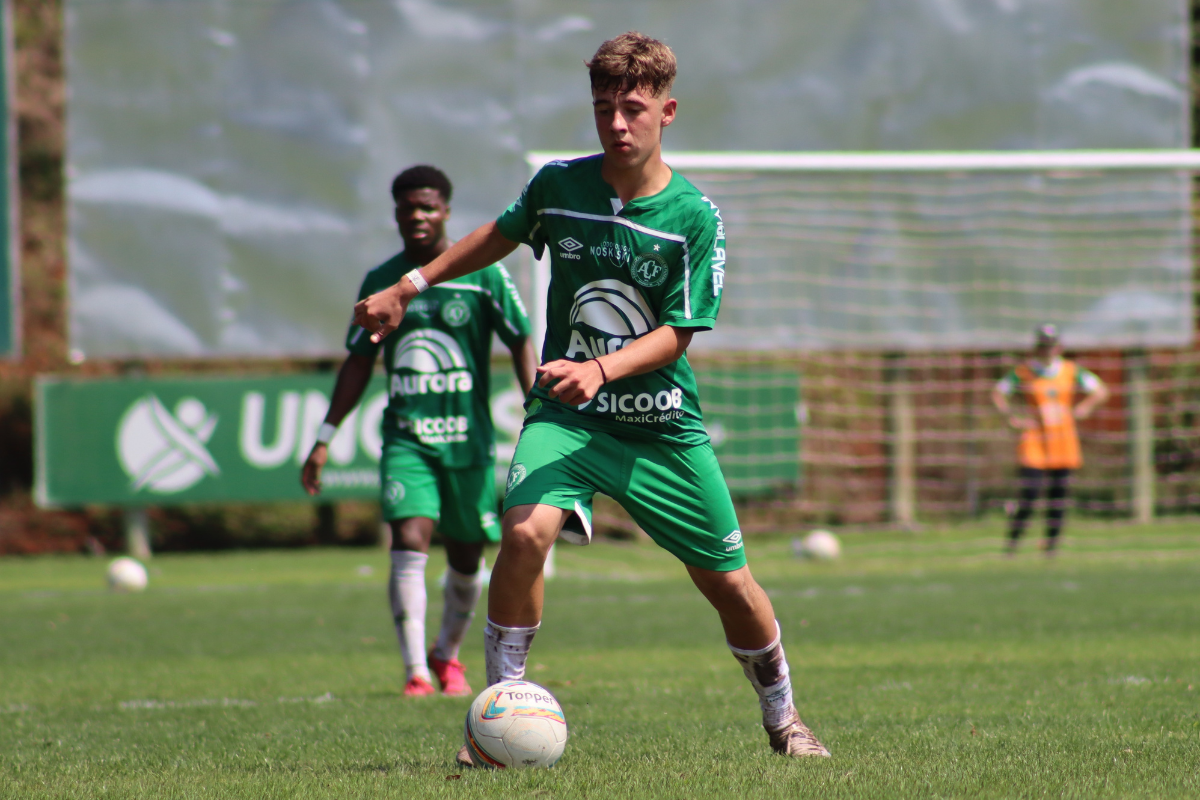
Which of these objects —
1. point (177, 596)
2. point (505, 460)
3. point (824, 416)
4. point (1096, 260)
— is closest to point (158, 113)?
point (505, 460)

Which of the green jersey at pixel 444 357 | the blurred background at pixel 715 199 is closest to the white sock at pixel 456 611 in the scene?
the green jersey at pixel 444 357

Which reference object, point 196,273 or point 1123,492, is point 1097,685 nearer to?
point 1123,492

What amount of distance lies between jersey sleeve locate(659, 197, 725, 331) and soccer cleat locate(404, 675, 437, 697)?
2.71 meters

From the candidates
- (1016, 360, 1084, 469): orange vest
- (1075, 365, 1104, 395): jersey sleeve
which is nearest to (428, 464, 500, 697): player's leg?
(1016, 360, 1084, 469): orange vest

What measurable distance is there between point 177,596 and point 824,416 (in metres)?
8.76

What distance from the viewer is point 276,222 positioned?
54.2 feet

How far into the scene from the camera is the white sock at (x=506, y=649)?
13.2 ft

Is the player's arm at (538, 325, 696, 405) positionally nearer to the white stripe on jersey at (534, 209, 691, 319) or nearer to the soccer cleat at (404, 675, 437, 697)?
the white stripe on jersey at (534, 209, 691, 319)

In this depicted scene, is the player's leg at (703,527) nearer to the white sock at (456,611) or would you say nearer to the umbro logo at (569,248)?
the umbro logo at (569,248)

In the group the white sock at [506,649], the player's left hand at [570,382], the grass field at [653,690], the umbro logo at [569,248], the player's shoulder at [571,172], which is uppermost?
the player's shoulder at [571,172]

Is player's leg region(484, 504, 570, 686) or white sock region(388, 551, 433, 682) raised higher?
player's leg region(484, 504, 570, 686)

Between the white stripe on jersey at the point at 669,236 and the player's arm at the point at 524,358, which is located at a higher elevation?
the white stripe on jersey at the point at 669,236

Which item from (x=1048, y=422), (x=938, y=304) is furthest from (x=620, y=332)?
(x=938, y=304)

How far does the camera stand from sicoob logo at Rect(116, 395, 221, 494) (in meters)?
15.3
